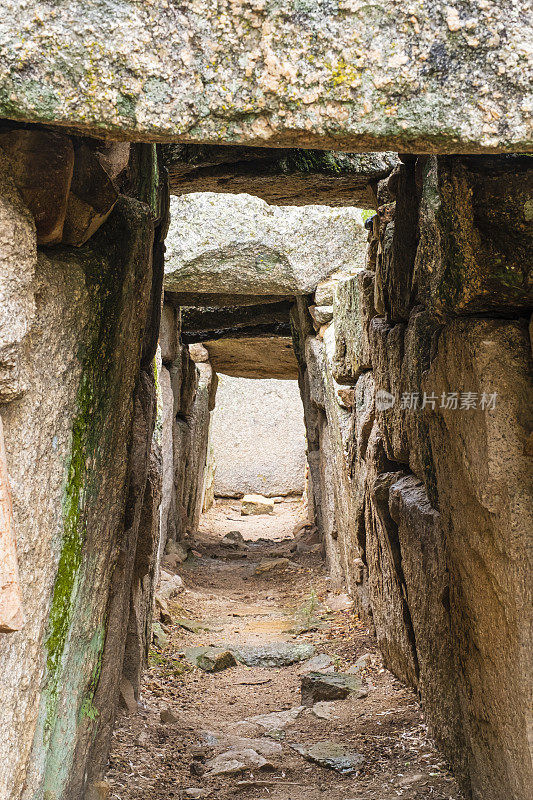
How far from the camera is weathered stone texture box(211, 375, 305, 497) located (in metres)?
16.5

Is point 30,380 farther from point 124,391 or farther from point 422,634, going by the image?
point 422,634

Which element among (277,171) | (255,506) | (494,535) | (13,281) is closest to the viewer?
(13,281)

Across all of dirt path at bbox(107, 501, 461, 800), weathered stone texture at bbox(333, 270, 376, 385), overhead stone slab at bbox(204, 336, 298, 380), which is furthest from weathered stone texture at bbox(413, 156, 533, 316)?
overhead stone slab at bbox(204, 336, 298, 380)

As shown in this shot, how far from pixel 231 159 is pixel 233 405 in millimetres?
13561

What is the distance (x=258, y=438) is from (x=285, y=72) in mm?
15556

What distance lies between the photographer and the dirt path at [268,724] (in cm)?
286

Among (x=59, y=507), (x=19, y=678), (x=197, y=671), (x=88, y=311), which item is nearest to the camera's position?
(x=19, y=678)

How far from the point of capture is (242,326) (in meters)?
8.67

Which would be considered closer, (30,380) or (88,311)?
(30,380)

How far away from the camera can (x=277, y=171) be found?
12.0 feet

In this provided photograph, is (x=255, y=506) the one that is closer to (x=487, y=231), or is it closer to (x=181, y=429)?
(x=181, y=429)

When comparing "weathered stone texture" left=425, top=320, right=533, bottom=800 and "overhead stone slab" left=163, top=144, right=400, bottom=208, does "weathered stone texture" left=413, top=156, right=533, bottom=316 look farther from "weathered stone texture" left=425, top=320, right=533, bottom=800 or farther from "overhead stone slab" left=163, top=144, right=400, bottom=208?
"overhead stone slab" left=163, top=144, right=400, bottom=208

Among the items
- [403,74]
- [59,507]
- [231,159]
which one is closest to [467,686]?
[59,507]

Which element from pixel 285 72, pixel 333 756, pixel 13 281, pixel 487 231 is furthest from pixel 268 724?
pixel 285 72
